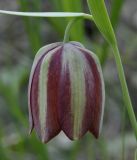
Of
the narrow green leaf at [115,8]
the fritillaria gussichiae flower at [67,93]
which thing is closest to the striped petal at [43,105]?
the fritillaria gussichiae flower at [67,93]

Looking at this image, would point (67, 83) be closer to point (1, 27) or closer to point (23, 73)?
point (23, 73)

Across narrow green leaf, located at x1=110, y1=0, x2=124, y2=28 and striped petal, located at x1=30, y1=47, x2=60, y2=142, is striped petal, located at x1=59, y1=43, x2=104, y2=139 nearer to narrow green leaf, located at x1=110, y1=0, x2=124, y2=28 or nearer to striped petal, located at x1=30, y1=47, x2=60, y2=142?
striped petal, located at x1=30, y1=47, x2=60, y2=142

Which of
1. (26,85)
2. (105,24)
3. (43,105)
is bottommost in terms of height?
(26,85)

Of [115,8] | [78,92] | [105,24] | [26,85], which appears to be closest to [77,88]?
[78,92]

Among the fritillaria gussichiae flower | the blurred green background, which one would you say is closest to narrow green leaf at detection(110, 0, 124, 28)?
the blurred green background

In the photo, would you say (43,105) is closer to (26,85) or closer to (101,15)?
(101,15)

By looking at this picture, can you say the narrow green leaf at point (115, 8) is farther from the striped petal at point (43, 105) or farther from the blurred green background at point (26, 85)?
the striped petal at point (43, 105)

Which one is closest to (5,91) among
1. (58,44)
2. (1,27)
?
(58,44)
